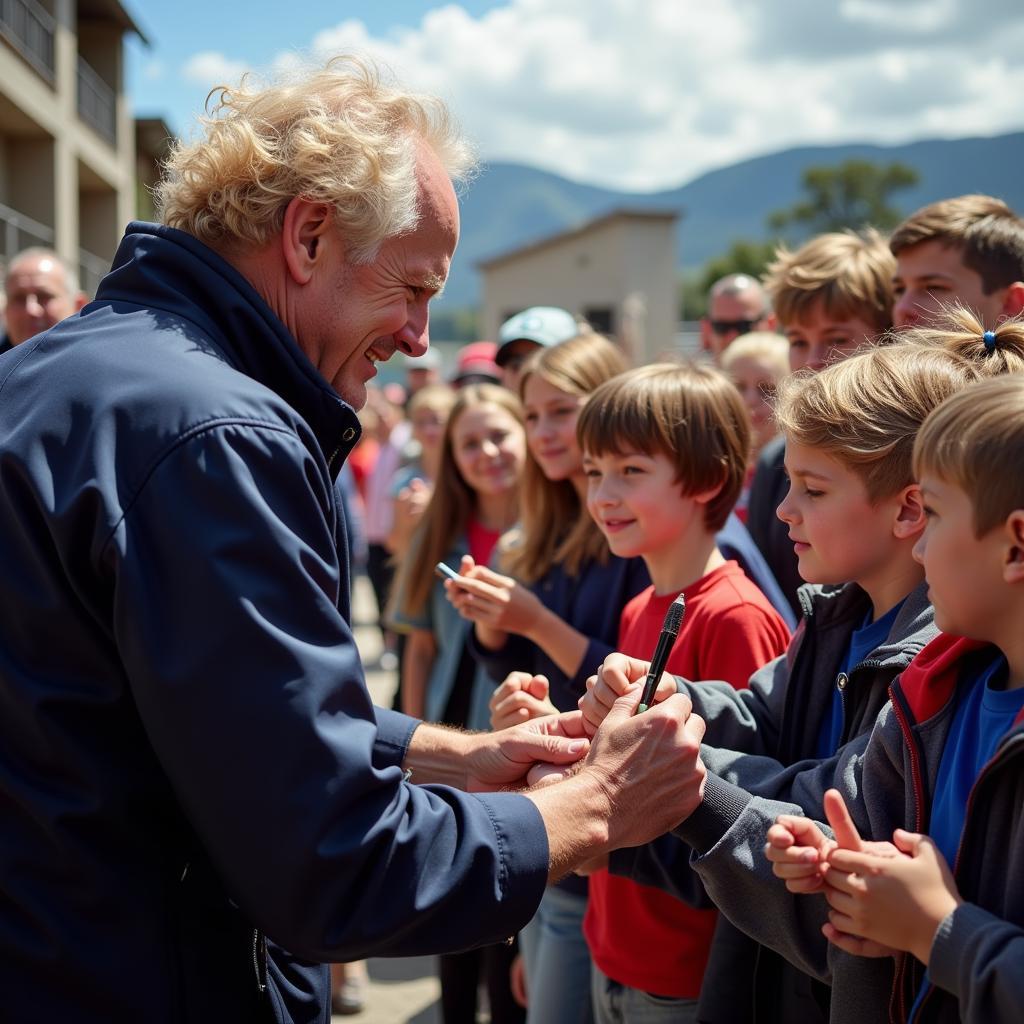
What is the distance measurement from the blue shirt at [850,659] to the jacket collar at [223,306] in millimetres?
1050

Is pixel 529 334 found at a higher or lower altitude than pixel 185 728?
higher

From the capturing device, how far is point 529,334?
5000mm

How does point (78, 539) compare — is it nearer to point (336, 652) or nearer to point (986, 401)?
point (336, 652)

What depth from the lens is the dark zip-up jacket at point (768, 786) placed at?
1.95 metres

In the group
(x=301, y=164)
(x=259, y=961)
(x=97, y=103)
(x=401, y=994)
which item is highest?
(x=97, y=103)

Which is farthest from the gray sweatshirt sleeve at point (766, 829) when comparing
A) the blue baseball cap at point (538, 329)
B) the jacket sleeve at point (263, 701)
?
the blue baseball cap at point (538, 329)

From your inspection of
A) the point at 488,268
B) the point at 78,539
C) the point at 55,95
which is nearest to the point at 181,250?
the point at 78,539

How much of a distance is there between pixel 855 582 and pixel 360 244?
113cm

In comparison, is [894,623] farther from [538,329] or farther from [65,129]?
[65,129]

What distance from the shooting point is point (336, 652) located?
5.36 feet

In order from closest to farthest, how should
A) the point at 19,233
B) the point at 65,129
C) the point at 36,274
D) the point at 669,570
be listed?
the point at 669,570
the point at 36,274
the point at 19,233
the point at 65,129

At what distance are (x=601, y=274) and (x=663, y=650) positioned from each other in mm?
36186

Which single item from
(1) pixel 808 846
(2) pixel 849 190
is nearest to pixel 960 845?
(1) pixel 808 846

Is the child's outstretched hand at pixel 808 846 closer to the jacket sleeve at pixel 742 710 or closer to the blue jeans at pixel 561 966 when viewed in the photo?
the jacket sleeve at pixel 742 710
